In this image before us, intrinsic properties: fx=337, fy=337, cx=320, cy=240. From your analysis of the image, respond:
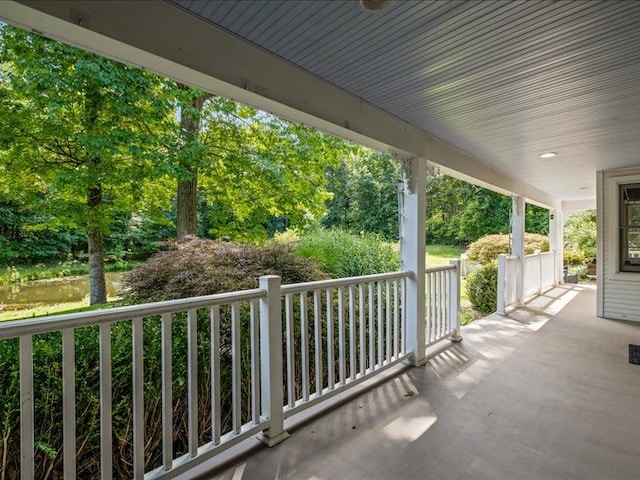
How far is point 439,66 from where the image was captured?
6.88 ft

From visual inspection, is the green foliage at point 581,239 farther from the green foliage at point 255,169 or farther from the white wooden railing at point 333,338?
the white wooden railing at point 333,338

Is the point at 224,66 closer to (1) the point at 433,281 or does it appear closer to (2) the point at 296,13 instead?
(2) the point at 296,13

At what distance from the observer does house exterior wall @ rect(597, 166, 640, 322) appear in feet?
17.3

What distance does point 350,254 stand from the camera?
4.91 m

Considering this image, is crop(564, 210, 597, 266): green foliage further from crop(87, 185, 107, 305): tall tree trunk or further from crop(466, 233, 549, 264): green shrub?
crop(87, 185, 107, 305): tall tree trunk

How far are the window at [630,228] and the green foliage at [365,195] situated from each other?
30.7 ft

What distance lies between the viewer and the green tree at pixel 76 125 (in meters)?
4.32

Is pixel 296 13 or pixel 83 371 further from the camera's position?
pixel 83 371

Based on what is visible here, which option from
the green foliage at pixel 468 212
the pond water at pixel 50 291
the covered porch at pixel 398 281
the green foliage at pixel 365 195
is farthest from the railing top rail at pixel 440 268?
the green foliage at pixel 468 212

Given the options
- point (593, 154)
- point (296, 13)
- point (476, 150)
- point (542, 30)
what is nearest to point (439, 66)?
point (542, 30)

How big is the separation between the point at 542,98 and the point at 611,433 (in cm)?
241

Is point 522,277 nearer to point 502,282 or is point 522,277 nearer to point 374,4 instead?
point 502,282

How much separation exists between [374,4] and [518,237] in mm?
5820

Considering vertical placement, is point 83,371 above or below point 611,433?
above
